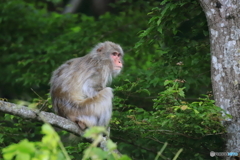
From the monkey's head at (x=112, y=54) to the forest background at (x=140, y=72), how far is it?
0.39 m

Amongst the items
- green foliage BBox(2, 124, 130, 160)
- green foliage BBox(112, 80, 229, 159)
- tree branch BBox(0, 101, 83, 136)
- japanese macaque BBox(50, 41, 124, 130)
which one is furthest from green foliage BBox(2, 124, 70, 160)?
japanese macaque BBox(50, 41, 124, 130)

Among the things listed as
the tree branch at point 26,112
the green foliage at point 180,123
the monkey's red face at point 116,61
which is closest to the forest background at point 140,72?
the green foliage at point 180,123

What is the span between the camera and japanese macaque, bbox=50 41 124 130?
7070mm

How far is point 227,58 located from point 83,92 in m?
2.38

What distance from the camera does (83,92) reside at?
23.9 feet

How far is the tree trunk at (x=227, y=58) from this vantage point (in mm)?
6098

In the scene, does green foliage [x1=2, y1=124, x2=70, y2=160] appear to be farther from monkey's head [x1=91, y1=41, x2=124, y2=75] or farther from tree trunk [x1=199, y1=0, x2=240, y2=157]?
monkey's head [x1=91, y1=41, x2=124, y2=75]

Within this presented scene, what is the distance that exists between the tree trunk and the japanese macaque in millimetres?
1764

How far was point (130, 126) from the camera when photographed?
21.2 feet

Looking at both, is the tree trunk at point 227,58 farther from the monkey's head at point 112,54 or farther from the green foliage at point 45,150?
the green foliage at point 45,150

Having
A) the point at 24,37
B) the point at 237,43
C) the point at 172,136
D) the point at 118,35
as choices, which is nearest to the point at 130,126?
the point at 172,136

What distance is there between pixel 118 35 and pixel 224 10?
482 cm

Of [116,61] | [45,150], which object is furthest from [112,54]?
[45,150]

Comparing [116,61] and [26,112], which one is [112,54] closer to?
[116,61]
